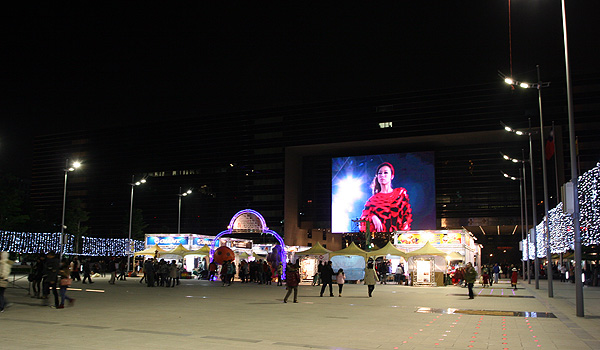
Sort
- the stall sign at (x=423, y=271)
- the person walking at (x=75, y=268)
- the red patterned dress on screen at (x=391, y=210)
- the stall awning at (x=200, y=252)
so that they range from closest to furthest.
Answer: the person walking at (x=75, y=268), the stall sign at (x=423, y=271), the stall awning at (x=200, y=252), the red patterned dress on screen at (x=391, y=210)

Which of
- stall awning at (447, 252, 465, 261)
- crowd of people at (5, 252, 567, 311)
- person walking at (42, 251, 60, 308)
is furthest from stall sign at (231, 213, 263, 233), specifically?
person walking at (42, 251, 60, 308)

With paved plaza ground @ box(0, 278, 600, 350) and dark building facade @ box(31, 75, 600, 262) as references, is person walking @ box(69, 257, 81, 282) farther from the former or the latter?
dark building facade @ box(31, 75, 600, 262)

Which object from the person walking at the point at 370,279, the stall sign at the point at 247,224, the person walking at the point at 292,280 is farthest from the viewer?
the stall sign at the point at 247,224

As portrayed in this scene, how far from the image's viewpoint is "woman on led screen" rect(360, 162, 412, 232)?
78438 millimetres

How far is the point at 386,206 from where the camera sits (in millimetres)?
79750

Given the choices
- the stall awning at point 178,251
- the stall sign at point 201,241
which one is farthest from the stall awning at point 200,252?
the stall sign at point 201,241

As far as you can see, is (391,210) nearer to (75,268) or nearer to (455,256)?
(455,256)

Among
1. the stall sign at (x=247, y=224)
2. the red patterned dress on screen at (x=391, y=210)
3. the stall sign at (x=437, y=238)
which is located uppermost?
the red patterned dress on screen at (x=391, y=210)

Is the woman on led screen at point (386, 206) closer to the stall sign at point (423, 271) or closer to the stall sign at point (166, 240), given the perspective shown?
the stall sign at point (166, 240)

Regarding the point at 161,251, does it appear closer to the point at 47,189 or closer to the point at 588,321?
the point at 588,321

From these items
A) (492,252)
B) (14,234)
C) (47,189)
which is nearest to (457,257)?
(14,234)

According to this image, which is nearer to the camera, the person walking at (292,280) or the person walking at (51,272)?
the person walking at (51,272)

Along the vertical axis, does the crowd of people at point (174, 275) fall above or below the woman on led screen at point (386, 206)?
below

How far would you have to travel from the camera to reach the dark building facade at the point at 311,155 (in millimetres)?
82438
